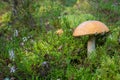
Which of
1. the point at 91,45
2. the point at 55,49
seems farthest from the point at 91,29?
the point at 55,49

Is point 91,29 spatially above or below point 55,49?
above

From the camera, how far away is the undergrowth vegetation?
4.20 m

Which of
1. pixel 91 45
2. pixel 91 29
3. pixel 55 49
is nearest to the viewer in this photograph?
pixel 91 29

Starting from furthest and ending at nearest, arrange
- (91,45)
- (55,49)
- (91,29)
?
(55,49) → (91,45) → (91,29)

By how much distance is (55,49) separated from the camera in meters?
4.93

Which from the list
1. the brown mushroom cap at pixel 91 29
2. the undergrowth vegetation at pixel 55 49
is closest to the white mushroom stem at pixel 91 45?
the undergrowth vegetation at pixel 55 49

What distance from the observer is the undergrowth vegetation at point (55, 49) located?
4199 millimetres

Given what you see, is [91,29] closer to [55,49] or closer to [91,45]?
[91,45]

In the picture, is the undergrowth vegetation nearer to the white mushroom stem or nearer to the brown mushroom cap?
the white mushroom stem

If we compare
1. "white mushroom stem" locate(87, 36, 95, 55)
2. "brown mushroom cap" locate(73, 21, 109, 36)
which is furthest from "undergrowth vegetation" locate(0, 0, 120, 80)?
"brown mushroom cap" locate(73, 21, 109, 36)

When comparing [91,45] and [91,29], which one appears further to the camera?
[91,45]

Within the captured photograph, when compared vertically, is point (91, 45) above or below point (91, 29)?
below

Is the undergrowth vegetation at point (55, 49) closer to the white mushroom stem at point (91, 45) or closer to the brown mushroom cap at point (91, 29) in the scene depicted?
the white mushroom stem at point (91, 45)

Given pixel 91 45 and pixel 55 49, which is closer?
pixel 91 45
